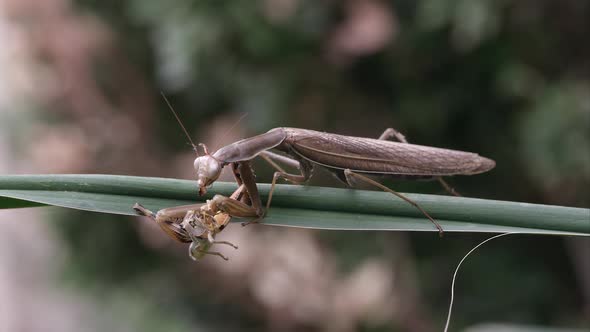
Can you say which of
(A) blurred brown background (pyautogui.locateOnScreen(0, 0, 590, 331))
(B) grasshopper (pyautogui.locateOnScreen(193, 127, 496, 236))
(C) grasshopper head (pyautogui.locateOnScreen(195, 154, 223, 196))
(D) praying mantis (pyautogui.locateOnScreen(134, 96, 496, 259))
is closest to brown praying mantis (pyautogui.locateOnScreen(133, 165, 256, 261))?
(C) grasshopper head (pyautogui.locateOnScreen(195, 154, 223, 196))

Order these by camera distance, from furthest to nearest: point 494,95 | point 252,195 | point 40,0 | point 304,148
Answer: point 40,0 < point 494,95 < point 304,148 < point 252,195

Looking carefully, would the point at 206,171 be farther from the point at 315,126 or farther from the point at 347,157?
the point at 315,126

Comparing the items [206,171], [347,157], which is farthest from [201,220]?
[347,157]

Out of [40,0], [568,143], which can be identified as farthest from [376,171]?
[40,0]

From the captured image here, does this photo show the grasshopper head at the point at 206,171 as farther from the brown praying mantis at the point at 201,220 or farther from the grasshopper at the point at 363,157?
the grasshopper at the point at 363,157

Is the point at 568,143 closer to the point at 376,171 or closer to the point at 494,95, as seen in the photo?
the point at 494,95

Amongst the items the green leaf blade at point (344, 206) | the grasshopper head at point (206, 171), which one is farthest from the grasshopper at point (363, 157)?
the green leaf blade at point (344, 206)

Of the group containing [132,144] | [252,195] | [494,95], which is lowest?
[494,95]

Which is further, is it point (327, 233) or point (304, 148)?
point (327, 233)
